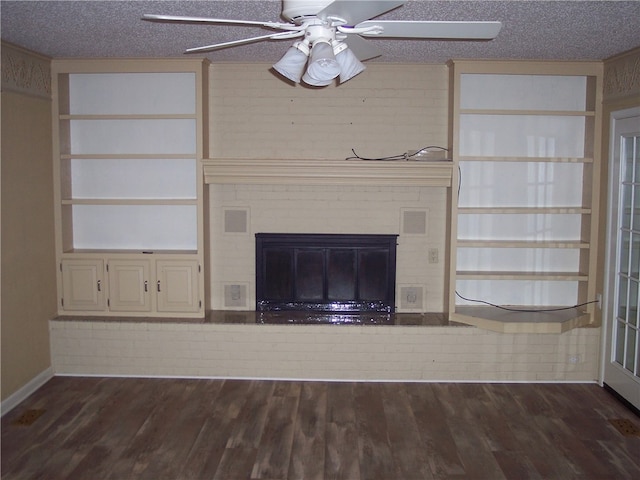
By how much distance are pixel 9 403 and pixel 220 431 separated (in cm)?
160

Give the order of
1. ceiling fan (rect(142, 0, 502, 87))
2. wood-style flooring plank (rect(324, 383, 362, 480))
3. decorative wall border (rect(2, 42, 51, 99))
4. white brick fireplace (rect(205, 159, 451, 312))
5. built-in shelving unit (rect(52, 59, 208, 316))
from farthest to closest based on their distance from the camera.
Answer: white brick fireplace (rect(205, 159, 451, 312))
built-in shelving unit (rect(52, 59, 208, 316))
decorative wall border (rect(2, 42, 51, 99))
wood-style flooring plank (rect(324, 383, 362, 480))
ceiling fan (rect(142, 0, 502, 87))

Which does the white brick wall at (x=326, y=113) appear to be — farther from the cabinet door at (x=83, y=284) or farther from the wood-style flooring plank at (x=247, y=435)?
the wood-style flooring plank at (x=247, y=435)

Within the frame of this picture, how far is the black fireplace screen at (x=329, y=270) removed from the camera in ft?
17.5

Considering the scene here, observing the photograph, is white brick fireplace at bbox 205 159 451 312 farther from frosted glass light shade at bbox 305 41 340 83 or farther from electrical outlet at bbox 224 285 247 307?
frosted glass light shade at bbox 305 41 340 83

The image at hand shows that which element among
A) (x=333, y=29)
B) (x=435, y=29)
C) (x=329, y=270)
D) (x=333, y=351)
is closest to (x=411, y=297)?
(x=329, y=270)

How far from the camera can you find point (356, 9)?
7.28 feet

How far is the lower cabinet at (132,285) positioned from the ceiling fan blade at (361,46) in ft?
8.97

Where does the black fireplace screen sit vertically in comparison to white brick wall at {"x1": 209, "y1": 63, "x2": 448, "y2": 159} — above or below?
below

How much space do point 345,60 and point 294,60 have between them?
0.21 m

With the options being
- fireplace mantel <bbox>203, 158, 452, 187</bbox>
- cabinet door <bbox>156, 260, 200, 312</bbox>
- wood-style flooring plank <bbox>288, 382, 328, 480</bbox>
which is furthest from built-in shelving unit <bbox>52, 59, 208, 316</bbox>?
wood-style flooring plank <bbox>288, 382, 328, 480</bbox>

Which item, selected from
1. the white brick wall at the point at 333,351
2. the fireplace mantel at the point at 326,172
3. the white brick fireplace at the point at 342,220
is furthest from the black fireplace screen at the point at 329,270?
the fireplace mantel at the point at 326,172

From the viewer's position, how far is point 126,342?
16.7 feet

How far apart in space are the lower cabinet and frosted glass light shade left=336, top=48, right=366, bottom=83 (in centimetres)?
292

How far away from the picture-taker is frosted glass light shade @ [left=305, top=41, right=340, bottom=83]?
234 centimetres
